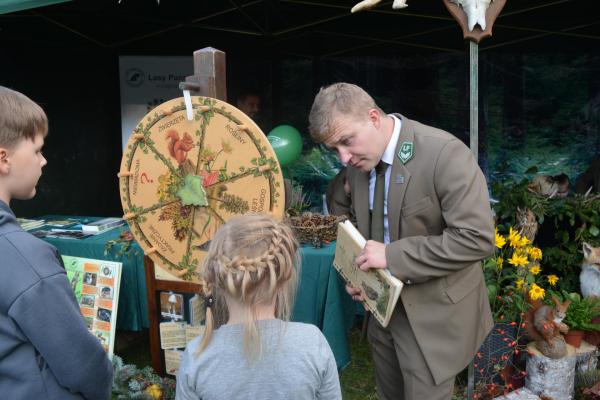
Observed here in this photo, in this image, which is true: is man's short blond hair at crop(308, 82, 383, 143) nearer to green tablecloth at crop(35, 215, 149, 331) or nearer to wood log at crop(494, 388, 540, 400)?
green tablecloth at crop(35, 215, 149, 331)

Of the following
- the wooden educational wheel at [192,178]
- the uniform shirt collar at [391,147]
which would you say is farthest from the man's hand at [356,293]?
the uniform shirt collar at [391,147]

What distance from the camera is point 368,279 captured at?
5.97ft

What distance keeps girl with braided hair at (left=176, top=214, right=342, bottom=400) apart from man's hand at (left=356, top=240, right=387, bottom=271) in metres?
0.55

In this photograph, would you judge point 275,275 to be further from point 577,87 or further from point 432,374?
point 577,87

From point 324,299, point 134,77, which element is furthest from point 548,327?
point 134,77

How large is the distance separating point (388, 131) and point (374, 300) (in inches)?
23.4

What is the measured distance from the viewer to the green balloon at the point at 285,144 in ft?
12.2

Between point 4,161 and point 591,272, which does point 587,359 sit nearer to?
point 591,272

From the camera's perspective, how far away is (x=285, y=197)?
1.97 metres

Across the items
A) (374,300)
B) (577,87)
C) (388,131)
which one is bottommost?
(374,300)

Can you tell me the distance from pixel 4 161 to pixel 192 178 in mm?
882

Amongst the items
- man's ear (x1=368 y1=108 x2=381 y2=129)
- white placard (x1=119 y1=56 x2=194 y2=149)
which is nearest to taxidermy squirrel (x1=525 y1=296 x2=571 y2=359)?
man's ear (x1=368 y1=108 x2=381 y2=129)

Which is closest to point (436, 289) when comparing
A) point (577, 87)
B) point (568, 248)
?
point (568, 248)

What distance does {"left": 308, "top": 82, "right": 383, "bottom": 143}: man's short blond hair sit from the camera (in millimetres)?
1685
